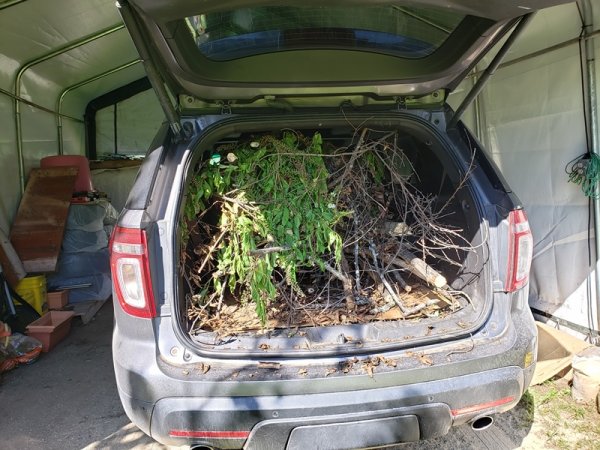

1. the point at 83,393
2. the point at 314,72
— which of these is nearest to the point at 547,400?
the point at 314,72

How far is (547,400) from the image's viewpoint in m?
2.69

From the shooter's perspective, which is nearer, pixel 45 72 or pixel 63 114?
pixel 45 72

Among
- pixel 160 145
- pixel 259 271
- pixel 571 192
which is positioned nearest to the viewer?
pixel 160 145

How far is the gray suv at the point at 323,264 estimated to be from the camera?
5.18 feet

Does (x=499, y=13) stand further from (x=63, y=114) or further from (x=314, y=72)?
(x=63, y=114)

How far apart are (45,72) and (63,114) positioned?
912 mm

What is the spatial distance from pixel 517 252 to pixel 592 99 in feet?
5.88

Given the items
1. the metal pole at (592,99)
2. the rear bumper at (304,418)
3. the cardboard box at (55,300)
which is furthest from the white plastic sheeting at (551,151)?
the cardboard box at (55,300)

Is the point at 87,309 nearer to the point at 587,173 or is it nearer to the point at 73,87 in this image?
the point at 73,87

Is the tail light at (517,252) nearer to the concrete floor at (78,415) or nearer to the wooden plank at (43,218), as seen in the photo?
the concrete floor at (78,415)

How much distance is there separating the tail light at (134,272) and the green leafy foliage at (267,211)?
22.9 inches

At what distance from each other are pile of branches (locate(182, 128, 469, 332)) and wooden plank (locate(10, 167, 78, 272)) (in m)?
3.01

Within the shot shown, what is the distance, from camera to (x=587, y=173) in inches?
117

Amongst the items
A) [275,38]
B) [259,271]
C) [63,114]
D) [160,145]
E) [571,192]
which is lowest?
→ [259,271]
